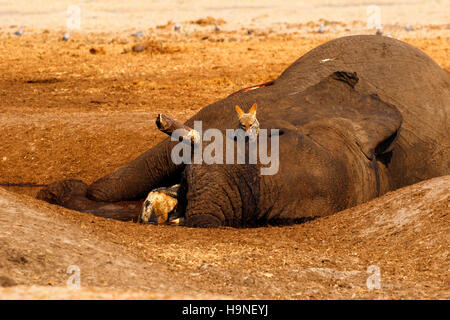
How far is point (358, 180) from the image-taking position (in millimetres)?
5801

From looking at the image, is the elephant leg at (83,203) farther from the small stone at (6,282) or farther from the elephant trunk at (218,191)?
the small stone at (6,282)

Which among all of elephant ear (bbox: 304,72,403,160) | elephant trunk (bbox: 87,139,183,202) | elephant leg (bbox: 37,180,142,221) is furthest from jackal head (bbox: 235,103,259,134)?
elephant leg (bbox: 37,180,142,221)

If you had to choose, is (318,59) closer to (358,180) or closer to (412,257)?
(358,180)

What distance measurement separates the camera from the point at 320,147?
5.64m

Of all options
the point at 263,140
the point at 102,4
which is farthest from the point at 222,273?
the point at 102,4

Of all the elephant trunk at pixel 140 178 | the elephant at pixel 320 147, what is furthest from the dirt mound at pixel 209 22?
the elephant trunk at pixel 140 178

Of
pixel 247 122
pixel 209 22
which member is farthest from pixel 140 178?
pixel 209 22

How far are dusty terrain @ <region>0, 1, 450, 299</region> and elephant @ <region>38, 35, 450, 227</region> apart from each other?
9.3 inches

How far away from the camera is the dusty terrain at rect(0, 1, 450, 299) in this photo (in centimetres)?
383

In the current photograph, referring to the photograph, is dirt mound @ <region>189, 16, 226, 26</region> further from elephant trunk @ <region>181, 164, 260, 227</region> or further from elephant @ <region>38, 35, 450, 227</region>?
elephant trunk @ <region>181, 164, 260, 227</region>

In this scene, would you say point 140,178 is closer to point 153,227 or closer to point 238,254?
point 153,227

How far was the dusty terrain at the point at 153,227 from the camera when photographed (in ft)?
12.6

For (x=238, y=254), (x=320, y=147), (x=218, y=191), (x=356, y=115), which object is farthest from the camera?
(x=356, y=115)

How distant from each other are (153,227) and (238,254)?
0.95 meters
